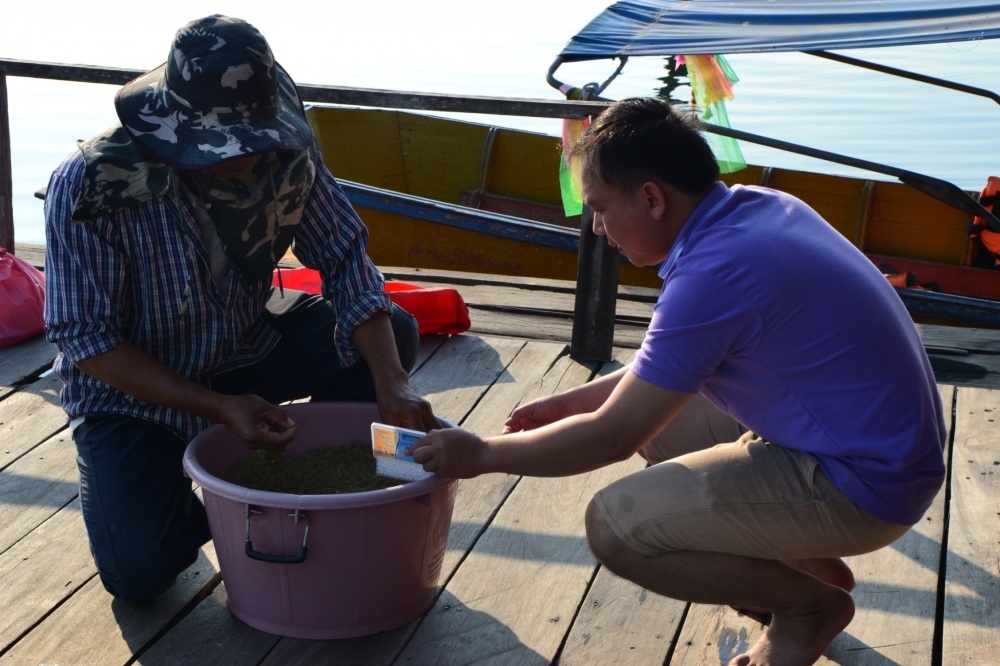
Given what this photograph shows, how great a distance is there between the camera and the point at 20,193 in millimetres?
9312

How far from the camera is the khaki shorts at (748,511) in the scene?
1818 mm

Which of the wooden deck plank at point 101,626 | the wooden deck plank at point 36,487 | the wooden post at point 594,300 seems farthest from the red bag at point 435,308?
the wooden deck plank at point 101,626

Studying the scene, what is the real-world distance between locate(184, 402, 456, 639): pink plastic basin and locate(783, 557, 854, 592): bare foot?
68 centimetres

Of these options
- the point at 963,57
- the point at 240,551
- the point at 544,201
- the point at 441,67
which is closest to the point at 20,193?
the point at 544,201

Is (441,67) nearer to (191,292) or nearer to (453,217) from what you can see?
(453,217)

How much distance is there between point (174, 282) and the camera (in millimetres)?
2230

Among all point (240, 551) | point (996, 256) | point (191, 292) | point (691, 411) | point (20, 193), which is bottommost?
point (20, 193)

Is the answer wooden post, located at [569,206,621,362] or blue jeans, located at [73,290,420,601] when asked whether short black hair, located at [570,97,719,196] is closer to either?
blue jeans, located at [73,290,420,601]

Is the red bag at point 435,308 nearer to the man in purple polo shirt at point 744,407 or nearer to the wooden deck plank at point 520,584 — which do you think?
the wooden deck plank at point 520,584

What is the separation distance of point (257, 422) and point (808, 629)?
41.7 inches

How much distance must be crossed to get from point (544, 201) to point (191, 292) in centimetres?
516

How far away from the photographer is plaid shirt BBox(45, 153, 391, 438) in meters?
2.13

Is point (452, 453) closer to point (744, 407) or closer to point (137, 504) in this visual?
point (744, 407)

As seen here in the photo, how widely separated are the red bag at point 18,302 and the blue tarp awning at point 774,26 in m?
2.36
